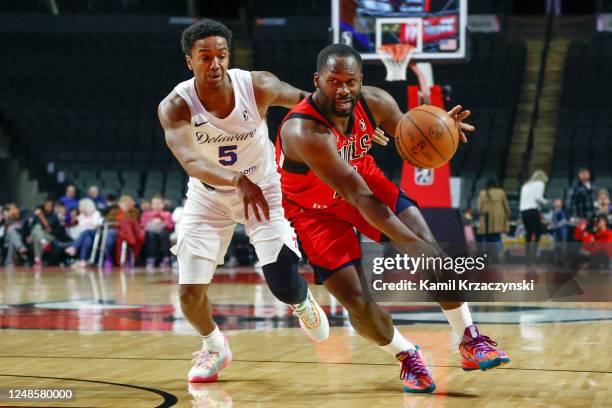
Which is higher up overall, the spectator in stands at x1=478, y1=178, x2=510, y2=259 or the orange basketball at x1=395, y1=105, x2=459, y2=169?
the orange basketball at x1=395, y1=105, x2=459, y2=169

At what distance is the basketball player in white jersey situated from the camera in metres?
4.89

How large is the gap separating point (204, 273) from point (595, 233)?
30.3 feet

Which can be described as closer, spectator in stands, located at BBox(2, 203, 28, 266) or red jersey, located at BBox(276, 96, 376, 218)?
red jersey, located at BBox(276, 96, 376, 218)

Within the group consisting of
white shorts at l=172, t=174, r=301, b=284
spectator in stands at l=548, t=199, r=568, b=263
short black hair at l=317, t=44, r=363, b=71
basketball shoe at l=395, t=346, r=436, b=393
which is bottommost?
spectator in stands at l=548, t=199, r=568, b=263

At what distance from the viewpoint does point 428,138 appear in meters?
4.53

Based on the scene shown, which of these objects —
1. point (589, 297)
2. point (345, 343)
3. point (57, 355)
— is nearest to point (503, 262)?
point (589, 297)

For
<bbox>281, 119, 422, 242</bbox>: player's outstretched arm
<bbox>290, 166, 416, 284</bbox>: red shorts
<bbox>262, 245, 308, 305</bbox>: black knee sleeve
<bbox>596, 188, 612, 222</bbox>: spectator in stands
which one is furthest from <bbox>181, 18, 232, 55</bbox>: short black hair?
<bbox>596, 188, 612, 222</bbox>: spectator in stands

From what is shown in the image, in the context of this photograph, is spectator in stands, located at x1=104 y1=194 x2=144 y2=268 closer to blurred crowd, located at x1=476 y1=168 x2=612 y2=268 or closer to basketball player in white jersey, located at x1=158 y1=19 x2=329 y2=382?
blurred crowd, located at x1=476 y1=168 x2=612 y2=268

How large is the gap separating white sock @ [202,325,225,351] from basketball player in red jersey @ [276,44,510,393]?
74cm

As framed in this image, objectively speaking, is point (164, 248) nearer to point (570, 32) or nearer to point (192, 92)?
point (192, 92)

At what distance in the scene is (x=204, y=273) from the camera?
16.9 ft

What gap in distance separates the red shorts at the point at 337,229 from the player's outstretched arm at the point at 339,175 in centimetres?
44

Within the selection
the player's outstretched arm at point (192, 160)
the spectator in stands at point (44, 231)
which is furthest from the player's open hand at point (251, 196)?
the spectator in stands at point (44, 231)

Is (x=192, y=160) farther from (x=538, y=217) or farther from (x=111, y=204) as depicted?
(x=111, y=204)
